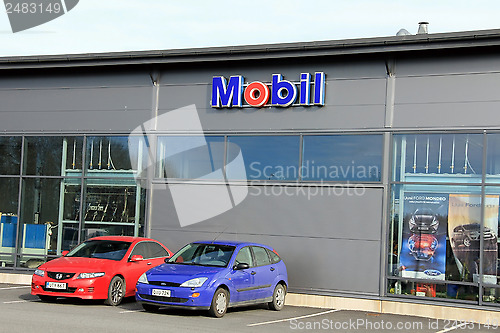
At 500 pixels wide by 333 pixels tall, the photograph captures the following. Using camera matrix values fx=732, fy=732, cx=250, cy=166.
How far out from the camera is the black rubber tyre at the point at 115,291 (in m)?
14.5

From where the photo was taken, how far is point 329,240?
1703 centimetres

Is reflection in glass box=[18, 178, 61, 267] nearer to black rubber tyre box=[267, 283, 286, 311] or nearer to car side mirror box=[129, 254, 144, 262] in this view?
car side mirror box=[129, 254, 144, 262]

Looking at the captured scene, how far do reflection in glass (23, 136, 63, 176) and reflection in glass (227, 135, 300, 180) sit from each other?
16.4 feet

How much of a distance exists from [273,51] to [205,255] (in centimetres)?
556

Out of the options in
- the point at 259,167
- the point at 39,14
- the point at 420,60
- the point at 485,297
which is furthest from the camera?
the point at 39,14

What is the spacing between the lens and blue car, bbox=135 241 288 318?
520 inches

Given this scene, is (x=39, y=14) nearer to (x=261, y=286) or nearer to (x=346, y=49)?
(x=346, y=49)

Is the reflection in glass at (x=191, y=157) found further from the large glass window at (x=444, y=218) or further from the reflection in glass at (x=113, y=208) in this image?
the large glass window at (x=444, y=218)

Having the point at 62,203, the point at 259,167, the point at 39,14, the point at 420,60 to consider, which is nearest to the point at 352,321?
the point at 259,167

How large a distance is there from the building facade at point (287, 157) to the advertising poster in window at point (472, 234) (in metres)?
0.03

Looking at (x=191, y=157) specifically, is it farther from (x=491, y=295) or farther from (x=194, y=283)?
(x=491, y=295)

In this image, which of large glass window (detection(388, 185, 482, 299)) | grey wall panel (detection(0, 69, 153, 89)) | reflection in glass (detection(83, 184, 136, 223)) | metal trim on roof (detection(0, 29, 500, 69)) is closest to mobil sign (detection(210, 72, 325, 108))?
metal trim on roof (detection(0, 29, 500, 69))

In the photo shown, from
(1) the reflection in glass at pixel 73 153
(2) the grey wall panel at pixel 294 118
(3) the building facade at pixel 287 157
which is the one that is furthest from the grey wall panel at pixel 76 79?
(2) the grey wall panel at pixel 294 118

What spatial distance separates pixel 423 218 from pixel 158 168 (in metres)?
6.83
